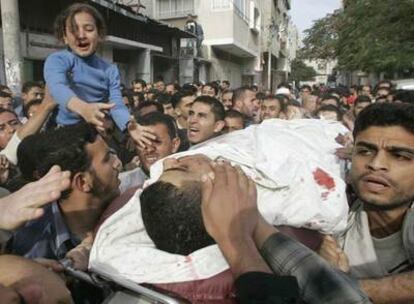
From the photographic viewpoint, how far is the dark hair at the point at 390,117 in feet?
6.05

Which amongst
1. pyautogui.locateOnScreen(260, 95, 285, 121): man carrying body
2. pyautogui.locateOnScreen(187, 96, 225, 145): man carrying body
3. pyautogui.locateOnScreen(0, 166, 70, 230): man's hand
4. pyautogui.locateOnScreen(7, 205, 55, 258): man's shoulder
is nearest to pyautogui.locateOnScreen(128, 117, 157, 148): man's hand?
pyautogui.locateOnScreen(7, 205, 55, 258): man's shoulder

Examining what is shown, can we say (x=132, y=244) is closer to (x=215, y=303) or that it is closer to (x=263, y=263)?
(x=215, y=303)

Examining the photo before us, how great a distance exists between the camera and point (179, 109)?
5.80 meters

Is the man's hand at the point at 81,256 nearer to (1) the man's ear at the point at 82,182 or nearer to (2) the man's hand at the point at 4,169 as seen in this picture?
(1) the man's ear at the point at 82,182

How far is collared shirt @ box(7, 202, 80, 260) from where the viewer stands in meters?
1.78

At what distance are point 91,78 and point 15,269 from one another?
1.80m

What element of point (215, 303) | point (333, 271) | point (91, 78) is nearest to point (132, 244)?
point (215, 303)

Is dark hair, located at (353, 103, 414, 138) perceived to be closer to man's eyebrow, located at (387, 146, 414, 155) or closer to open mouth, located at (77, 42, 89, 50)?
man's eyebrow, located at (387, 146, 414, 155)

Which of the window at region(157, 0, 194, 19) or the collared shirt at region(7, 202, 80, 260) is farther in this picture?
the window at region(157, 0, 194, 19)

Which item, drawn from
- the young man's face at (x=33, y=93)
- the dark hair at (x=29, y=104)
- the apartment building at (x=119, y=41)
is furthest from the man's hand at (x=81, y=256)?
the young man's face at (x=33, y=93)

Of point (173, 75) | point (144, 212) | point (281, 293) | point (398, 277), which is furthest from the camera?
point (173, 75)

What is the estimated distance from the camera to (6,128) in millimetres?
3639

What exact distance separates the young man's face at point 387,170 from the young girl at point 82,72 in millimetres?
1261

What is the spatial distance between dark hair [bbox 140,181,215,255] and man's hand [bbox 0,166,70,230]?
29 centimetres
